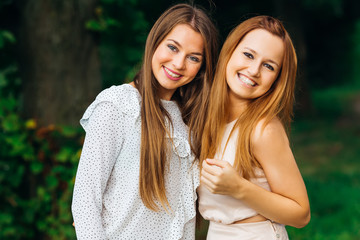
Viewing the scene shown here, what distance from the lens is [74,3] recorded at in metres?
3.62

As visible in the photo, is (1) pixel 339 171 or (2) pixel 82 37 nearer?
(2) pixel 82 37

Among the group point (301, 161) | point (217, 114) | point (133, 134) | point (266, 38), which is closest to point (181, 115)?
point (217, 114)

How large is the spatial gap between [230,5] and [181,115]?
919cm

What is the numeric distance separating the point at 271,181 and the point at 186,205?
1.45ft

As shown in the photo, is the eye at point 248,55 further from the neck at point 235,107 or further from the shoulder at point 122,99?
the shoulder at point 122,99

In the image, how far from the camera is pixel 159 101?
7.12 feet

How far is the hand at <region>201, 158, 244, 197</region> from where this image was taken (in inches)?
74.3

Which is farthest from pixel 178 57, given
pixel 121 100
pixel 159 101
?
pixel 121 100

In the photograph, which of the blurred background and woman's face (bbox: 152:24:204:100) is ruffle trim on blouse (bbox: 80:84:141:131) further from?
the blurred background

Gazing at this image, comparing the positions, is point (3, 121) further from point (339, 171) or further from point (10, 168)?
point (339, 171)

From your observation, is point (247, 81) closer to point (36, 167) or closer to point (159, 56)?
point (159, 56)

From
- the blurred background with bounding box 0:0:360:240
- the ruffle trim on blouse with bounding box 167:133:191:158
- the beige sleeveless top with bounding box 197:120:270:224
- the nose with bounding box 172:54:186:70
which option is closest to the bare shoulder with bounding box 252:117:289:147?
the beige sleeveless top with bounding box 197:120:270:224

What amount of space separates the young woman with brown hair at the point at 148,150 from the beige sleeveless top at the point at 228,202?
0.08 metres

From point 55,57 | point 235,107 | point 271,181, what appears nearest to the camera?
point 271,181
